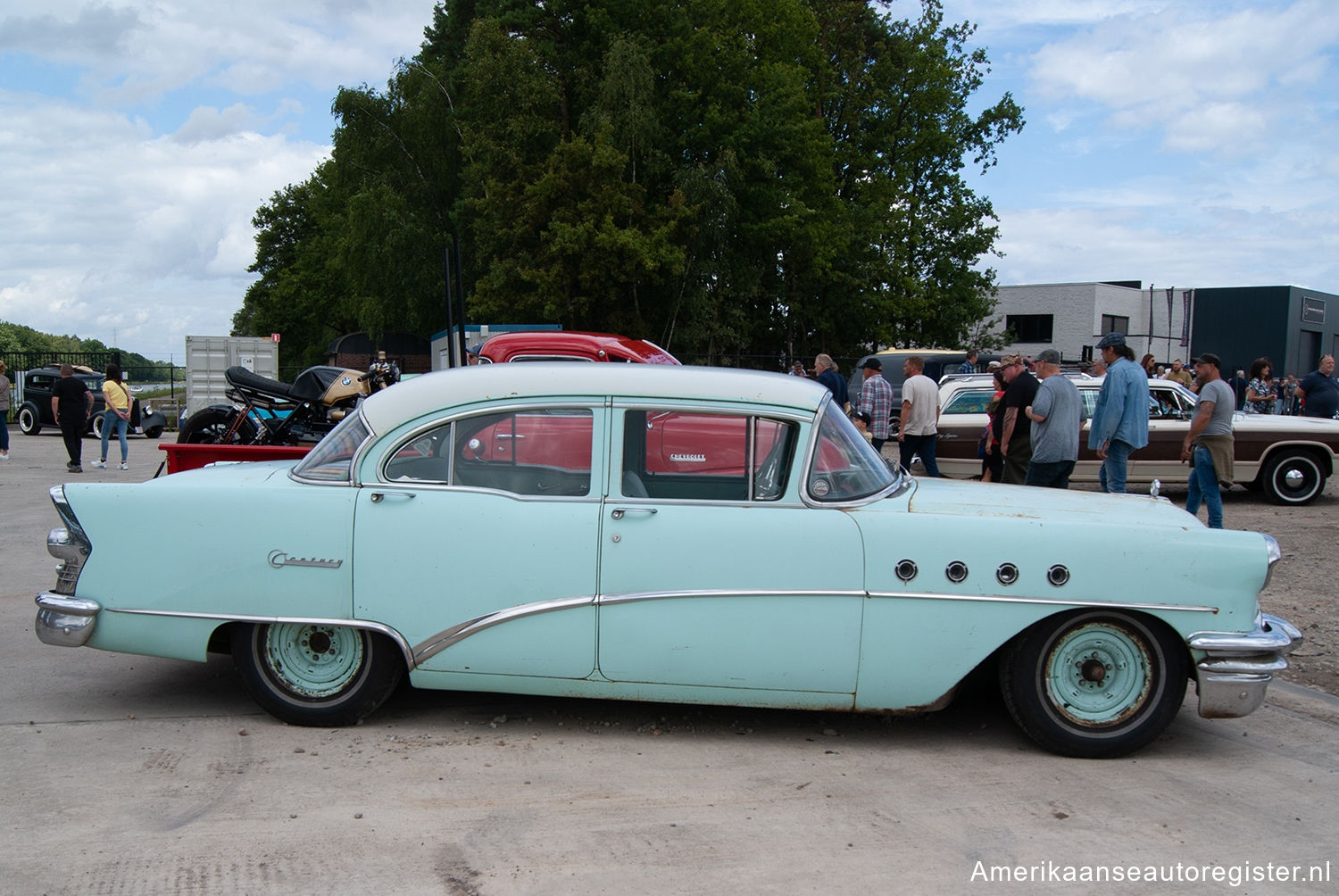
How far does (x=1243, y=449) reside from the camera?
40.1ft

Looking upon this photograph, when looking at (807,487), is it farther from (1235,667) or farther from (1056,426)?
(1056,426)

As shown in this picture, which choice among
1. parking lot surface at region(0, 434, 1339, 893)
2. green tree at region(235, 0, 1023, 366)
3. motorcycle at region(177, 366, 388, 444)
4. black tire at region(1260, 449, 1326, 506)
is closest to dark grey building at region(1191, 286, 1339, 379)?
green tree at region(235, 0, 1023, 366)

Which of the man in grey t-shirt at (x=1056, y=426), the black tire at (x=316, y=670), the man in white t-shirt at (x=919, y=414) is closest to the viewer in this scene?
the black tire at (x=316, y=670)

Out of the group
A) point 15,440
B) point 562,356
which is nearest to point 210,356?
point 15,440

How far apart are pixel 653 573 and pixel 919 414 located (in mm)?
7245

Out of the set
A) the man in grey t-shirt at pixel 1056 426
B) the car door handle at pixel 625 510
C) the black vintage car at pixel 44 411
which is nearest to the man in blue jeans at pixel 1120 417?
the man in grey t-shirt at pixel 1056 426

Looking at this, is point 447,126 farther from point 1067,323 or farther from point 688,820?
point 688,820

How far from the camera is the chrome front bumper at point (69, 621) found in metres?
4.31

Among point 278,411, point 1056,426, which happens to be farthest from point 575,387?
point 278,411

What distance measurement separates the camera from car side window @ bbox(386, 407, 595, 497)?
14.2 ft

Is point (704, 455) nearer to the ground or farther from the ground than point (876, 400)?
nearer to the ground

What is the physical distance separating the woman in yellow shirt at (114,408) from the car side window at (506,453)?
1249 cm

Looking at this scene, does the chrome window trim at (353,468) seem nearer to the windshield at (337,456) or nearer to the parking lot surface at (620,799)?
the windshield at (337,456)

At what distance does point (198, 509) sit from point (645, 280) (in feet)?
88.3
